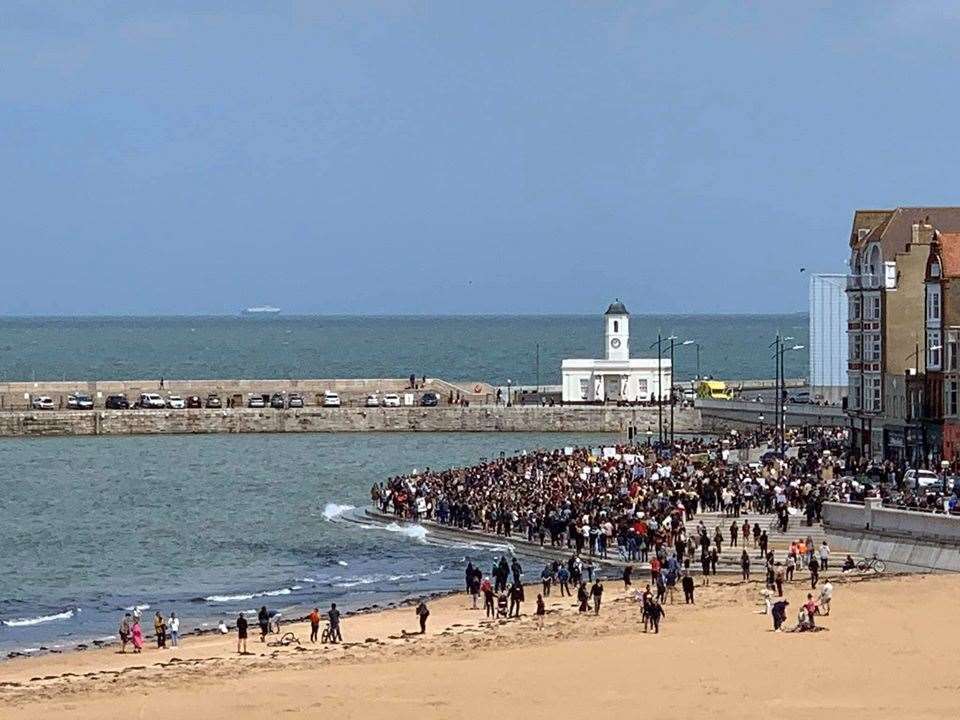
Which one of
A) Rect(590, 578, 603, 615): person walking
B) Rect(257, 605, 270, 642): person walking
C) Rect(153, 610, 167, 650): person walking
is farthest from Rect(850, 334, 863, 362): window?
Rect(153, 610, 167, 650): person walking

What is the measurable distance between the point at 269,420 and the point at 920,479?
61.2 meters

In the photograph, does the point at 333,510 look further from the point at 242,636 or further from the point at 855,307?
the point at 242,636

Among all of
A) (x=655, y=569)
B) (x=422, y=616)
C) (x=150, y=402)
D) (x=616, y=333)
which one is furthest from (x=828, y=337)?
(x=422, y=616)

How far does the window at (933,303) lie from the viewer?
59250 mm

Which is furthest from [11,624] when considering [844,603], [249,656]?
[844,603]

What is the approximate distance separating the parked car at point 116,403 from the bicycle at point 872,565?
69525 mm

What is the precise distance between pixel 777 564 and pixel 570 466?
19682 millimetres

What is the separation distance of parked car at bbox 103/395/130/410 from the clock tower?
83.6ft

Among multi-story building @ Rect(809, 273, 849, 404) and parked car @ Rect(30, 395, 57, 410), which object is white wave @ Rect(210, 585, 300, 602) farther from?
parked car @ Rect(30, 395, 57, 410)

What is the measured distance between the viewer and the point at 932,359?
5934 centimetres

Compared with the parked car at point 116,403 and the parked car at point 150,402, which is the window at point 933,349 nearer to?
the parked car at point 150,402

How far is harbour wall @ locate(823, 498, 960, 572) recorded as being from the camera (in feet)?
150

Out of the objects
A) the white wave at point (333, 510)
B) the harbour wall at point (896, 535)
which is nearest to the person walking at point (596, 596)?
the harbour wall at point (896, 535)

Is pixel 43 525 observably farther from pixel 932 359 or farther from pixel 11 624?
pixel 932 359
